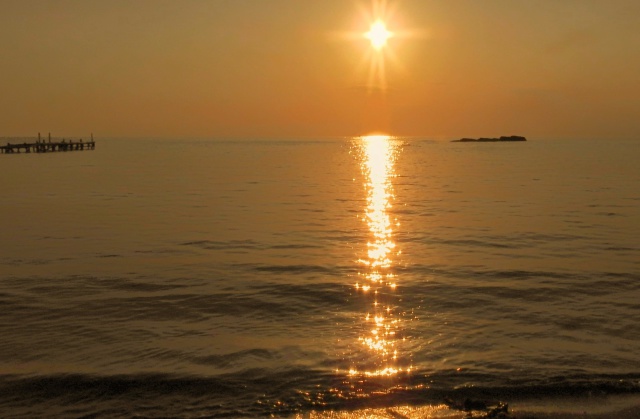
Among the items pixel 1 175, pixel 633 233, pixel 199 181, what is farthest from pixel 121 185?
pixel 633 233

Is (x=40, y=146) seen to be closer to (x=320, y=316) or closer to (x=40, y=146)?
(x=40, y=146)

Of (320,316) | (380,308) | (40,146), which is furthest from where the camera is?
(40,146)

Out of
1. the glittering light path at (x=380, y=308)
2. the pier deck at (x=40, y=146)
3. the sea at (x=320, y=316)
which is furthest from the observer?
the pier deck at (x=40, y=146)

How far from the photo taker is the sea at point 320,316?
9180 millimetres

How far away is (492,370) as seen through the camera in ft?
33.2

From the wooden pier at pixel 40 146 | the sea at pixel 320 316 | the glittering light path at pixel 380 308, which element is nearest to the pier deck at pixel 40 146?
the wooden pier at pixel 40 146

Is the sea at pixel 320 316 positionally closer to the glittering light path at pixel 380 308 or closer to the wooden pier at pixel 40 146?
the glittering light path at pixel 380 308

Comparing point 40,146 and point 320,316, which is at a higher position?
point 40,146

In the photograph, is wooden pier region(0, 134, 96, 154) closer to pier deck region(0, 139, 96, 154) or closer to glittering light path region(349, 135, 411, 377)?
pier deck region(0, 139, 96, 154)

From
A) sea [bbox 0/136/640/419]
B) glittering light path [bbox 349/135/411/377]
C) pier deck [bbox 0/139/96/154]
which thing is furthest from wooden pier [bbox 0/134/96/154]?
glittering light path [bbox 349/135/411/377]

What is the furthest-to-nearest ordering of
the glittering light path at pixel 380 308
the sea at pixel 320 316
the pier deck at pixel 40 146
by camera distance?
the pier deck at pixel 40 146
the glittering light path at pixel 380 308
the sea at pixel 320 316

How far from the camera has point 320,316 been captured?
44.4 feet

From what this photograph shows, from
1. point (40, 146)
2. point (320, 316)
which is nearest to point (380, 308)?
point (320, 316)

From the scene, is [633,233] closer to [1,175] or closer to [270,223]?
[270,223]
